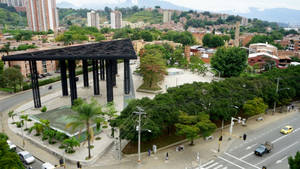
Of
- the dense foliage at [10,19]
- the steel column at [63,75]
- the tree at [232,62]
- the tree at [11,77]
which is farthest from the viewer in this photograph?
the dense foliage at [10,19]

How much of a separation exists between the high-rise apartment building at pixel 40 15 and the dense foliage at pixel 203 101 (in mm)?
134768

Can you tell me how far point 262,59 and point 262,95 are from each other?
45.4 m

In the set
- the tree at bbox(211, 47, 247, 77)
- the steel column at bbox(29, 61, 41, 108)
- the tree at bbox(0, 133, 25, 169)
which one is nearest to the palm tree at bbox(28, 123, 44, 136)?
the steel column at bbox(29, 61, 41, 108)

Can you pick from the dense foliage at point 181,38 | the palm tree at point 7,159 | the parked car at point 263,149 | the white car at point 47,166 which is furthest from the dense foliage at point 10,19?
the parked car at point 263,149

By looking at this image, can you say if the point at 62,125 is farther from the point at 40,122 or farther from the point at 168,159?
the point at 168,159

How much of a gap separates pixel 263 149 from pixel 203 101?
31.7ft

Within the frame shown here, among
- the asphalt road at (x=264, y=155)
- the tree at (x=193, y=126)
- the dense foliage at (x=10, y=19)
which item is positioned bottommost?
the asphalt road at (x=264, y=155)

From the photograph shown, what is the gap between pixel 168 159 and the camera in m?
28.9

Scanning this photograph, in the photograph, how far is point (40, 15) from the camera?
155 meters

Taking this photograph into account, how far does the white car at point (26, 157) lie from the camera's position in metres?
27.8

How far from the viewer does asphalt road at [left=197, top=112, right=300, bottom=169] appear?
92.1ft

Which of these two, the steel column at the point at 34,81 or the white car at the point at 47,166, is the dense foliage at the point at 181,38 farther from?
the white car at the point at 47,166

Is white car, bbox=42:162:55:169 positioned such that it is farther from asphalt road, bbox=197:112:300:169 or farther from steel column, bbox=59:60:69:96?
steel column, bbox=59:60:69:96

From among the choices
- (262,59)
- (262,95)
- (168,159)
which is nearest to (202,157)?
(168,159)
